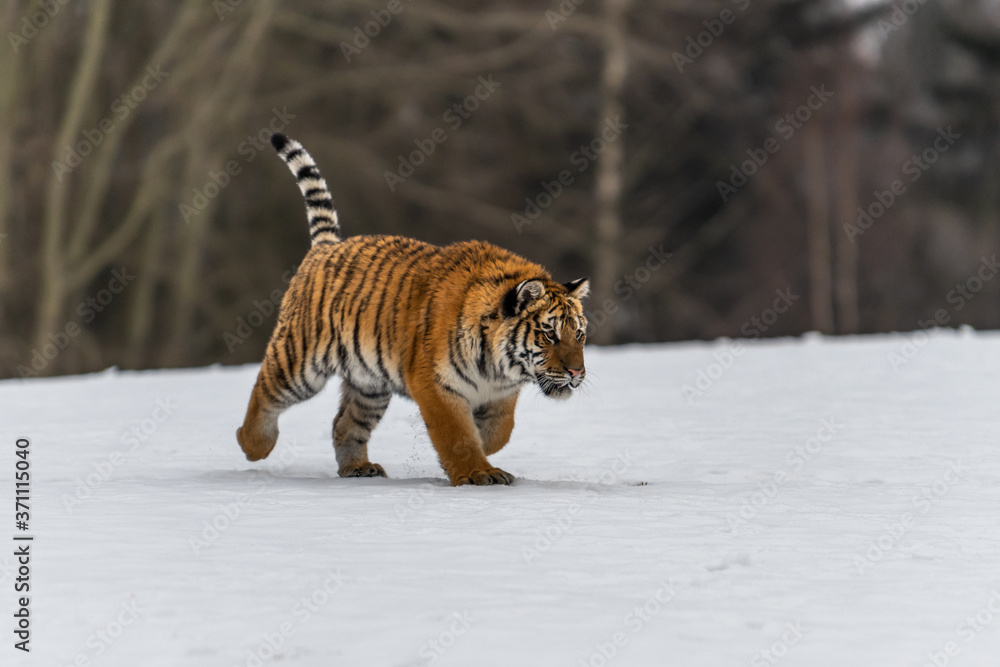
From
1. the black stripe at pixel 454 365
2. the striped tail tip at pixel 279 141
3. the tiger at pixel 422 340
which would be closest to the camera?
the tiger at pixel 422 340

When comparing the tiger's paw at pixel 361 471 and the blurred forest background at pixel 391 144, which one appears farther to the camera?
the blurred forest background at pixel 391 144

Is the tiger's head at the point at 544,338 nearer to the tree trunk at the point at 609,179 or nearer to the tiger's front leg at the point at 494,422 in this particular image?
the tiger's front leg at the point at 494,422

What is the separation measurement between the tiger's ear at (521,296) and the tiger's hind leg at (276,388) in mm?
1610

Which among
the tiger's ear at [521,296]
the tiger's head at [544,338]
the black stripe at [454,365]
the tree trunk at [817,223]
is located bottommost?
the tree trunk at [817,223]

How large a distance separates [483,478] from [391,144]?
19.8 meters

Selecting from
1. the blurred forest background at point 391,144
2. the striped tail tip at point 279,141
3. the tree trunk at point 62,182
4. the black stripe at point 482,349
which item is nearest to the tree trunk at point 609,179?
the blurred forest background at point 391,144

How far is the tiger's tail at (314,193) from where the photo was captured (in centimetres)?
918

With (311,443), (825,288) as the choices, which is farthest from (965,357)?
(825,288)

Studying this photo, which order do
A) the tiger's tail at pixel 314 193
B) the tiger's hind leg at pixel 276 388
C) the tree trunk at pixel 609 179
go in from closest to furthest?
1. the tiger's hind leg at pixel 276 388
2. the tiger's tail at pixel 314 193
3. the tree trunk at pixel 609 179

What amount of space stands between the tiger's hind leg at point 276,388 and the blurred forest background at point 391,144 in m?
16.2

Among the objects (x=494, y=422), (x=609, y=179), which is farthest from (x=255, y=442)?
(x=609, y=179)

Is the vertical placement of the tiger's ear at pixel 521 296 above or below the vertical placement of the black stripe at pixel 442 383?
above

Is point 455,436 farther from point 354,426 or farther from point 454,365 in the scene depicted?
point 354,426

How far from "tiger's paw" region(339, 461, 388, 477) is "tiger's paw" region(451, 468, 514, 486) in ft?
3.82
